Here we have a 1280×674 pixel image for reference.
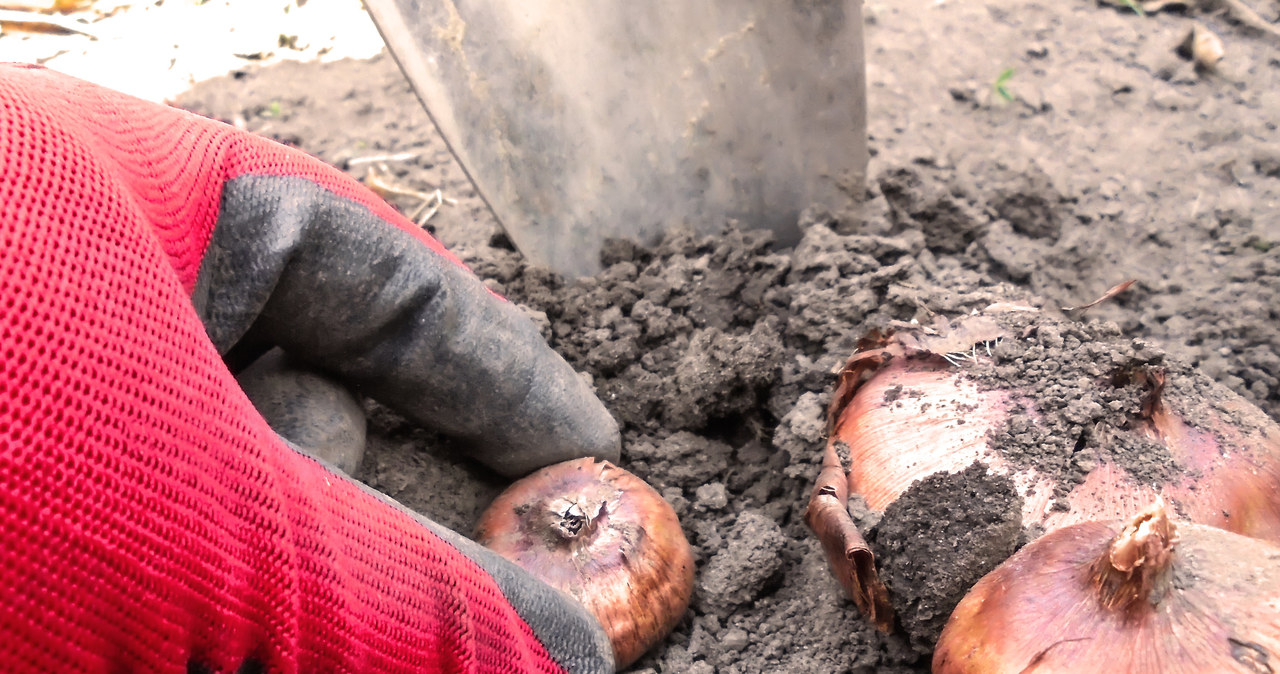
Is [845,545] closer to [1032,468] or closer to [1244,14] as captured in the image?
[1032,468]

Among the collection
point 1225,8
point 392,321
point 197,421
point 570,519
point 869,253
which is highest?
point 197,421

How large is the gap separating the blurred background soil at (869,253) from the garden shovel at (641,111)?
91 millimetres

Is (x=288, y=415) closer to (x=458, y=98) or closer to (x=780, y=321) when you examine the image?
(x=458, y=98)

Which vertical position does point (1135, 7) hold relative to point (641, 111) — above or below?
below

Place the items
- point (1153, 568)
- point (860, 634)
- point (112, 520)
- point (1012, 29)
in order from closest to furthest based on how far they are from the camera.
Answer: point (112, 520) < point (1153, 568) < point (860, 634) < point (1012, 29)

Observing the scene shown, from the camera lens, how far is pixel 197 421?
758 mm

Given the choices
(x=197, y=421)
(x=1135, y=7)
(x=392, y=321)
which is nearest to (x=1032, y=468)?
(x=392, y=321)

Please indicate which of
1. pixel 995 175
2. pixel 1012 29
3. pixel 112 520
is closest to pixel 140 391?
pixel 112 520

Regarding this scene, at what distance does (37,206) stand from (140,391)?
0.16 m

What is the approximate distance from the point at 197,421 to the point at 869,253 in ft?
4.60

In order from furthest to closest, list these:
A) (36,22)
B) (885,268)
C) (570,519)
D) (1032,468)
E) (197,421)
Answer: (36,22), (885,268), (570,519), (1032,468), (197,421)

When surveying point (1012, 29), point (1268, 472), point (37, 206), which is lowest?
point (1012, 29)

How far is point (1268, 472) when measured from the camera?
1206 mm

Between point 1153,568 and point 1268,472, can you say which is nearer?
point 1153,568
